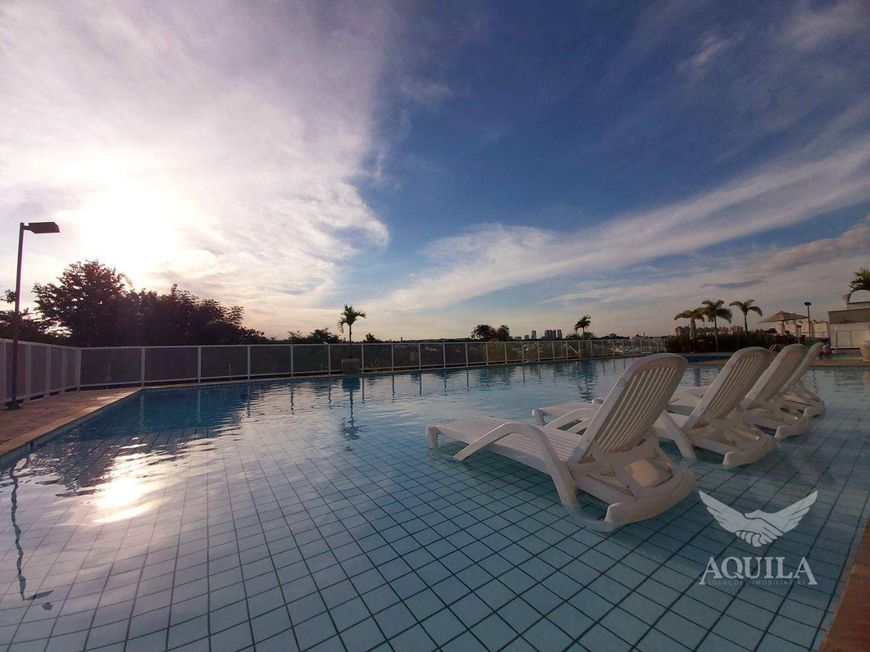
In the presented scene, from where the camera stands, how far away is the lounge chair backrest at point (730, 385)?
3702mm

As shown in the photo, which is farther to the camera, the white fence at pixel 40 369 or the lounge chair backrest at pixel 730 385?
the white fence at pixel 40 369

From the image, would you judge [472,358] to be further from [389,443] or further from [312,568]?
[312,568]

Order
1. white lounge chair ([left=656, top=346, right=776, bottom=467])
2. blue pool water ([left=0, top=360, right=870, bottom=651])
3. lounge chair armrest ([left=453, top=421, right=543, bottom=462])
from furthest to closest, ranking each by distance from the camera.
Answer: white lounge chair ([left=656, top=346, right=776, bottom=467]) < lounge chair armrest ([left=453, top=421, right=543, bottom=462]) < blue pool water ([left=0, top=360, right=870, bottom=651])

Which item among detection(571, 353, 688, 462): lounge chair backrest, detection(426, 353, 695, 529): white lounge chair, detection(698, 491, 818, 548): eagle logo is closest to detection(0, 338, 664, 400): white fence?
detection(426, 353, 695, 529): white lounge chair

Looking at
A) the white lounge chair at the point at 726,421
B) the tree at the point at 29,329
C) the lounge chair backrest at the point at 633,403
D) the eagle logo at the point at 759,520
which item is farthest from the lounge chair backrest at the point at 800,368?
the tree at the point at 29,329

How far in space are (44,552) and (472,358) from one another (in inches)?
739

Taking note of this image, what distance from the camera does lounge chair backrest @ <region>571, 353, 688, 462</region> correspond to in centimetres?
251

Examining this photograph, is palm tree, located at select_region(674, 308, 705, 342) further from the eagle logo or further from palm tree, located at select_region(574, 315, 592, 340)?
the eagle logo

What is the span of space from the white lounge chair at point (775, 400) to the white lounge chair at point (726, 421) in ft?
1.13

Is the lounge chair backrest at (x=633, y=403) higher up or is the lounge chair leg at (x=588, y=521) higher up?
the lounge chair backrest at (x=633, y=403)

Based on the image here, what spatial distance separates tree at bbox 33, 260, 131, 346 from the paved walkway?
31.9 ft

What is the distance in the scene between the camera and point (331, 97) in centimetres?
752

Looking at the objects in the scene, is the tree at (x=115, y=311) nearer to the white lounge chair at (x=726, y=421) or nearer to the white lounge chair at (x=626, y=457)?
the white lounge chair at (x=626, y=457)

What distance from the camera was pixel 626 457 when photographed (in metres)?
2.79
